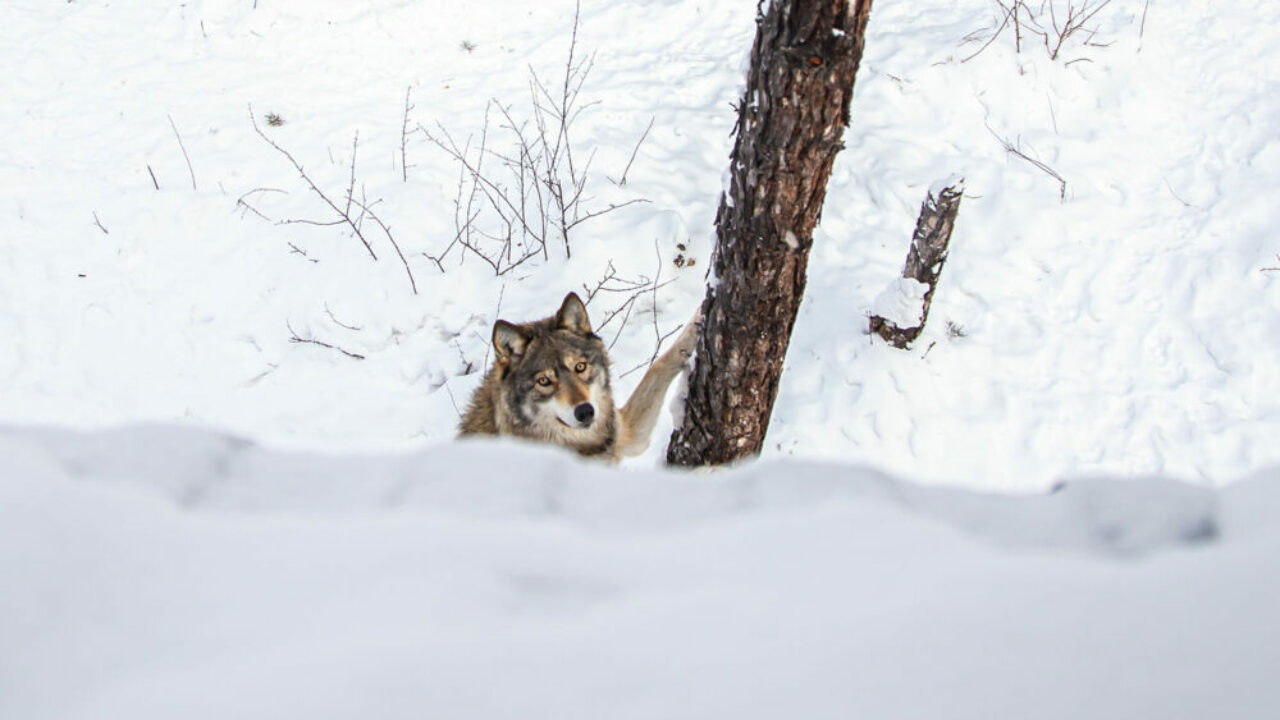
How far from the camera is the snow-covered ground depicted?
0.96m

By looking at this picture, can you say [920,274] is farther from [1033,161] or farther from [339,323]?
[339,323]

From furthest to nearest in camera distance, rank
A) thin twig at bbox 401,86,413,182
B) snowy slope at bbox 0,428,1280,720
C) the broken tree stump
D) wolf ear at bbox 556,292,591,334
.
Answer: thin twig at bbox 401,86,413,182
the broken tree stump
wolf ear at bbox 556,292,591,334
snowy slope at bbox 0,428,1280,720

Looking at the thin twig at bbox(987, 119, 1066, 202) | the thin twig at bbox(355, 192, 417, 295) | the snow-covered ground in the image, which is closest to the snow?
the snow-covered ground

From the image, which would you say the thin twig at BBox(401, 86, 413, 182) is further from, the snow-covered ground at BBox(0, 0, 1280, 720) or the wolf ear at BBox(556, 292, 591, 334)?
the wolf ear at BBox(556, 292, 591, 334)

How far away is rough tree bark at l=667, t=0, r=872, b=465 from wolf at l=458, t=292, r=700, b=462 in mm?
401

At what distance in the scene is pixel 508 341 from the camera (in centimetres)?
396

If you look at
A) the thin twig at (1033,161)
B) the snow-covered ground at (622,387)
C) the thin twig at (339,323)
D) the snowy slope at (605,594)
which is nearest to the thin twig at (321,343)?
the snow-covered ground at (622,387)

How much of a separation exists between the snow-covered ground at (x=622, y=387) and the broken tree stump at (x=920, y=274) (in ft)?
0.57

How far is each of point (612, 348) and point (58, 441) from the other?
13.8ft

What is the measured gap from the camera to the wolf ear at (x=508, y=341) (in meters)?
3.90

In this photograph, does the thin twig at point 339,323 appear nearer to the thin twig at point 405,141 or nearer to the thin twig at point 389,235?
the thin twig at point 389,235

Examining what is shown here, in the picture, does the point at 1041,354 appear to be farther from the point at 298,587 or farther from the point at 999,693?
the point at 298,587

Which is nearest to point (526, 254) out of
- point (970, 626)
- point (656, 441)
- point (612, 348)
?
point (612, 348)

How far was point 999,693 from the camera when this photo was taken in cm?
91
